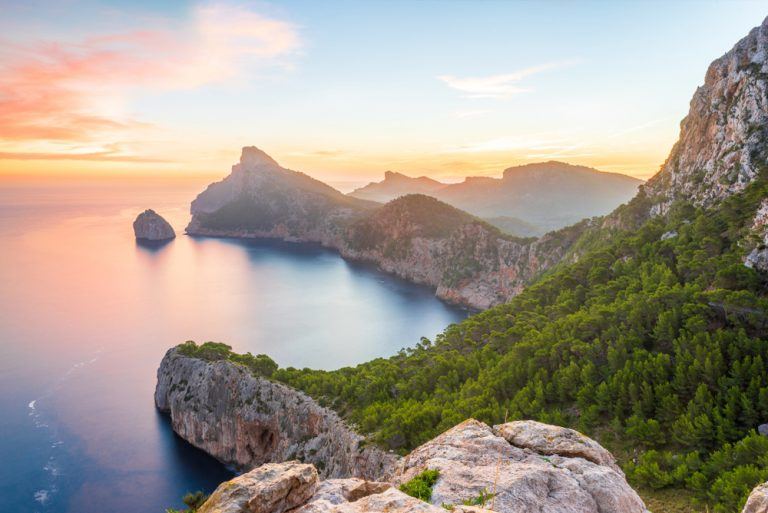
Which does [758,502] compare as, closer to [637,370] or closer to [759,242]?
[637,370]

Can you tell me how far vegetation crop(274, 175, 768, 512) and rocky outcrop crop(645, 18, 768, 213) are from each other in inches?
156

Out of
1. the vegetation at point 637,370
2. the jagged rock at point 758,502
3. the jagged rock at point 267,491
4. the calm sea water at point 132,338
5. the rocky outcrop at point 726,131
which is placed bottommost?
the calm sea water at point 132,338

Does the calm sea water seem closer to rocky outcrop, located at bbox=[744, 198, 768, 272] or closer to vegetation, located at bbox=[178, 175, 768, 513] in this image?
vegetation, located at bbox=[178, 175, 768, 513]

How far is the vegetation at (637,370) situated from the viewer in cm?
2369

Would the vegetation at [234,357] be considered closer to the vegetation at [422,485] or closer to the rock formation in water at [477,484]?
the rock formation in water at [477,484]

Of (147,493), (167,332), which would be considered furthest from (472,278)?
(147,493)

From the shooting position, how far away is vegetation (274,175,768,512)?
23688 millimetres

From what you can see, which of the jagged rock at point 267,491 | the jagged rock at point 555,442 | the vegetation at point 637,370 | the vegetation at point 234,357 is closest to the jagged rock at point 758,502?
the jagged rock at point 555,442

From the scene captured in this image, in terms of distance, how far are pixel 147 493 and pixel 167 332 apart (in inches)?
2321

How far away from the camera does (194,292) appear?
142m

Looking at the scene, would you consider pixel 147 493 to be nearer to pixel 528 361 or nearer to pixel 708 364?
pixel 528 361

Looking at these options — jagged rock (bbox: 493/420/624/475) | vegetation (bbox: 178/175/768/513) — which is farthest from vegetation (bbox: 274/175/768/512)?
jagged rock (bbox: 493/420/624/475)

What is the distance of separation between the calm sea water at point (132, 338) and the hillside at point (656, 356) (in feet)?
77.6

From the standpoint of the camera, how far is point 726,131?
54656 millimetres
